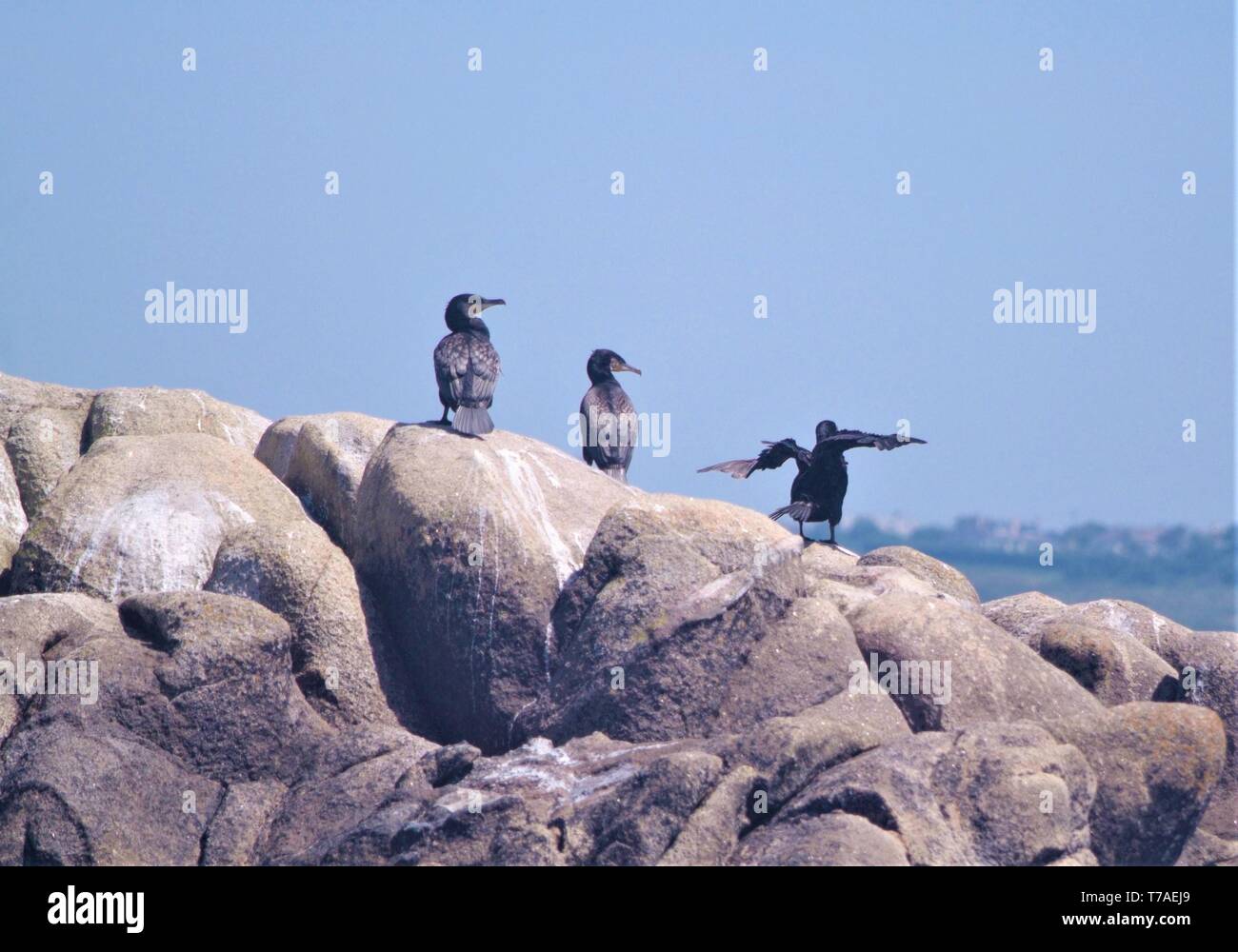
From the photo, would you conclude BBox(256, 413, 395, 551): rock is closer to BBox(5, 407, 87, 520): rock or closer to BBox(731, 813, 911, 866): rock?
BBox(5, 407, 87, 520): rock

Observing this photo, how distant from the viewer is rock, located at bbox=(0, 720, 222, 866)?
12094mm

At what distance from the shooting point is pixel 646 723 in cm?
1322

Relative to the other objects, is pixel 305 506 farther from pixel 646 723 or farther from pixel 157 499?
pixel 646 723

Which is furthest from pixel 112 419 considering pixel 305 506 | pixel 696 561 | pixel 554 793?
pixel 554 793

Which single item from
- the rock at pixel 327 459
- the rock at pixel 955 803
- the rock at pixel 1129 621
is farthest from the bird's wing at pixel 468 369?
the rock at pixel 955 803

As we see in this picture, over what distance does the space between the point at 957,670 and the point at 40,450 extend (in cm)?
896

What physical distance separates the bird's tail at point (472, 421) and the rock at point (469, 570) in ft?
1.35

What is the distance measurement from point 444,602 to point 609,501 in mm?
2013

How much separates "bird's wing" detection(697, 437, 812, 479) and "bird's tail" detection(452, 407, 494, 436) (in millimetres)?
2388

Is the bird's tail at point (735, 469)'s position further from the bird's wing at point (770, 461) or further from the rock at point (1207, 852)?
the rock at point (1207, 852)

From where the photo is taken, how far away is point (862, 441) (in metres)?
16.3

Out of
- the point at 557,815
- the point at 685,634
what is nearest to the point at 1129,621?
the point at 685,634
